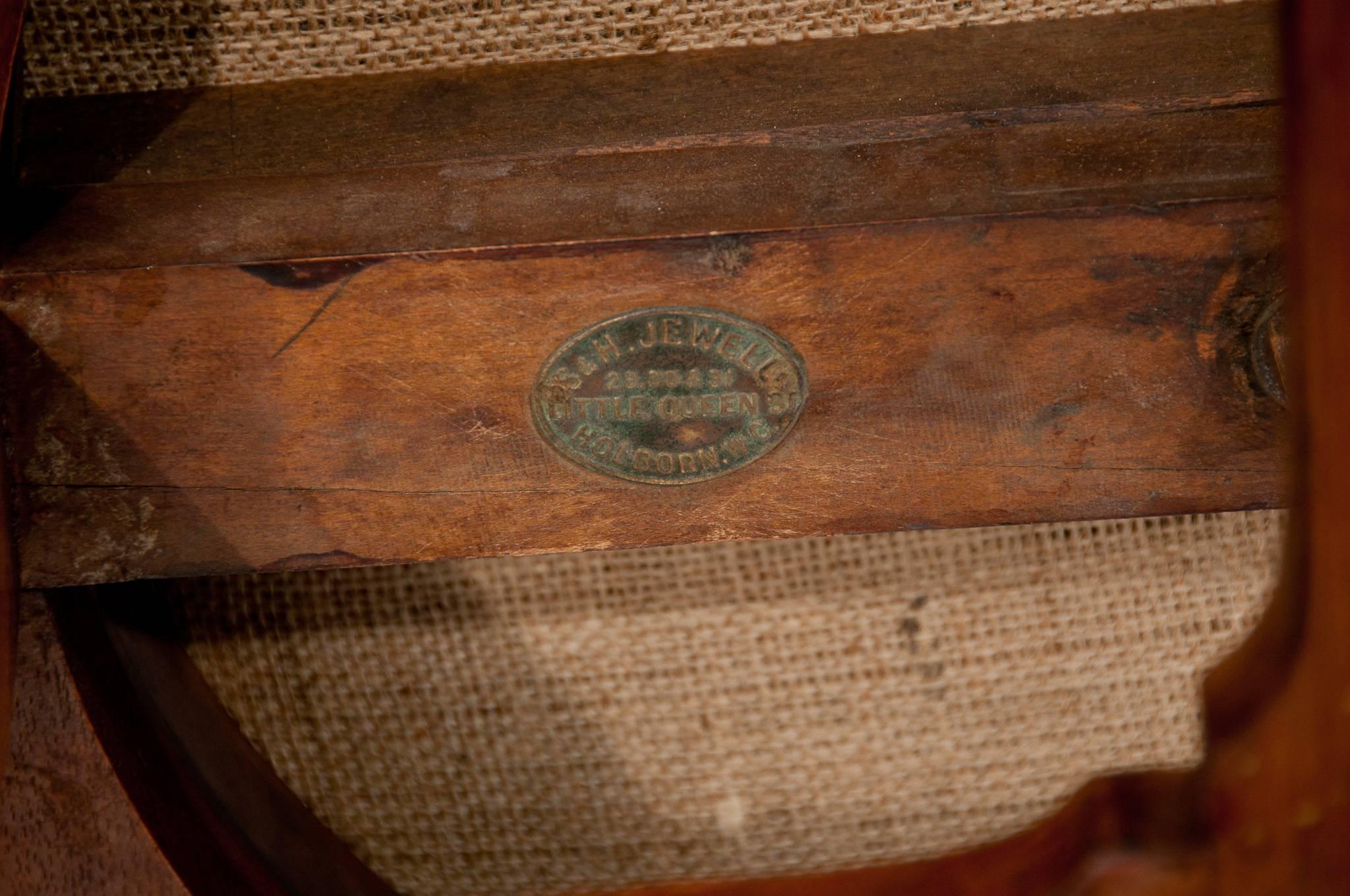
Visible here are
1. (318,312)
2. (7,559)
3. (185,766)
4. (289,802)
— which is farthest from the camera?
(289,802)

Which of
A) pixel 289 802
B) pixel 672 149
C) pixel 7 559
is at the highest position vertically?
pixel 672 149

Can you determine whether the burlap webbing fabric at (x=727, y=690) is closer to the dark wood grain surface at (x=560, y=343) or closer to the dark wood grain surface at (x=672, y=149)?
the dark wood grain surface at (x=560, y=343)

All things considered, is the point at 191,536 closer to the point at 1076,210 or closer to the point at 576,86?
the point at 576,86

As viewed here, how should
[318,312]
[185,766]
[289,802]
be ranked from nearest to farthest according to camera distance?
[318,312] < [185,766] < [289,802]

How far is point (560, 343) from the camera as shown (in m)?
0.80

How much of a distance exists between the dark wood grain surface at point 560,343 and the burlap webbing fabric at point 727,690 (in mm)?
335

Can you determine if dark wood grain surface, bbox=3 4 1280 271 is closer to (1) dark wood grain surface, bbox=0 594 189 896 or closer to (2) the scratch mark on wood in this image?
(2) the scratch mark on wood

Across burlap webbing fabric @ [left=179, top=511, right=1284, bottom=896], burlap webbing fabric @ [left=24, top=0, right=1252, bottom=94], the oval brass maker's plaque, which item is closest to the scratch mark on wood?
the oval brass maker's plaque

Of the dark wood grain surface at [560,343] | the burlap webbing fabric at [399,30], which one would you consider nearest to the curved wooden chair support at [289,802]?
the dark wood grain surface at [560,343]

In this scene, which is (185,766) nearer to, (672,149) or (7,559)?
A: (7,559)

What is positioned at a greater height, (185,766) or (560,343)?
(560,343)

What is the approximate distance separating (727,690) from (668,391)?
20.9 inches

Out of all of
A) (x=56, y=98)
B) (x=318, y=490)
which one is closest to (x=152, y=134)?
(x=56, y=98)

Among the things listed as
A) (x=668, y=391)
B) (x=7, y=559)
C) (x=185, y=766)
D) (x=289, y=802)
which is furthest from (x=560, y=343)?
(x=289, y=802)
